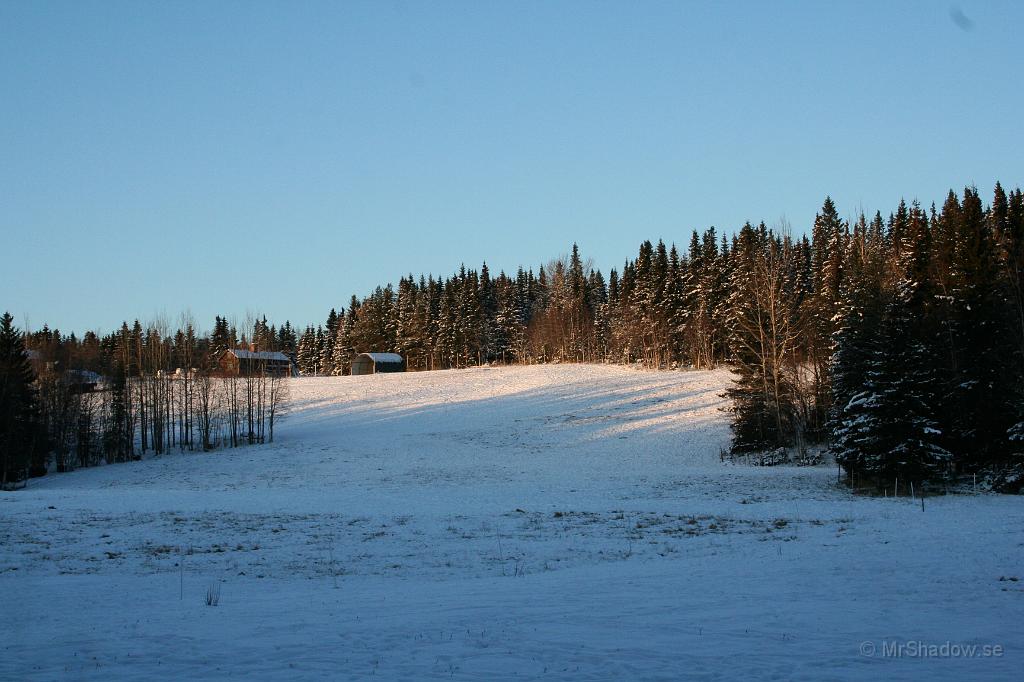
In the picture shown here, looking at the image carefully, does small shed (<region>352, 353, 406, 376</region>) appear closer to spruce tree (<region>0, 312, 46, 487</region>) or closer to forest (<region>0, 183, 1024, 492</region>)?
forest (<region>0, 183, 1024, 492</region>)

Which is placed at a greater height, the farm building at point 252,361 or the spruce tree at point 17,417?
the farm building at point 252,361

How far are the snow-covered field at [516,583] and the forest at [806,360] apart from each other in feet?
16.2

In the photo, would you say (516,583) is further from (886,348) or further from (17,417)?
(17,417)

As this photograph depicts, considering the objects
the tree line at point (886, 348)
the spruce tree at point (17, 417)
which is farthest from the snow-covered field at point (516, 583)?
the spruce tree at point (17, 417)

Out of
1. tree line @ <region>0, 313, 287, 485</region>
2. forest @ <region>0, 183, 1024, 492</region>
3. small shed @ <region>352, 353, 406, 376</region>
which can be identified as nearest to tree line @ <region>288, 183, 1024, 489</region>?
forest @ <region>0, 183, 1024, 492</region>

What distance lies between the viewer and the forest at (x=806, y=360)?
2797 cm

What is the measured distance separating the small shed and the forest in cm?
2912

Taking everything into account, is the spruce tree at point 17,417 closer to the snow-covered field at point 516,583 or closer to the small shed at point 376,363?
the snow-covered field at point 516,583

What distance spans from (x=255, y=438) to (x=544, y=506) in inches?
1609

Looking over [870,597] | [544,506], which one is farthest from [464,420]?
[870,597]

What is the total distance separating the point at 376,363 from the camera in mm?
109125

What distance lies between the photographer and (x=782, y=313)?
4178cm

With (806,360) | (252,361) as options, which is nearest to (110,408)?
(252,361)

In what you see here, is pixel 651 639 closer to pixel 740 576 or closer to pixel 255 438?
pixel 740 576
